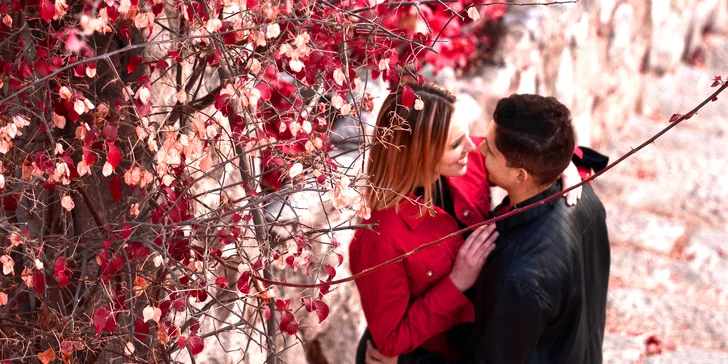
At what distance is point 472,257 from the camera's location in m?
2.62

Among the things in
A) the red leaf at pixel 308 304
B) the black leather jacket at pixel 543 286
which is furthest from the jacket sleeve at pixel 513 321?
the red leaf at pixel 308 304

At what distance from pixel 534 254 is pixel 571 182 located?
0.41 m

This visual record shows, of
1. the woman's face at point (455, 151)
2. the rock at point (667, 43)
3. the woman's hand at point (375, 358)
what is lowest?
the woman's hand at point (375, 358)

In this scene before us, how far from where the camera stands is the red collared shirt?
8.64 feet

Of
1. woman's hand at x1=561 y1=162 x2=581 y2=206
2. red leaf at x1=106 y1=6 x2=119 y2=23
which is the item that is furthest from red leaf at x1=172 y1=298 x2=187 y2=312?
woman's hand at x1=561 y1=162 x2=581 y2=206

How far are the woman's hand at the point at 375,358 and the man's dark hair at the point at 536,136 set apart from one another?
2.46 feet

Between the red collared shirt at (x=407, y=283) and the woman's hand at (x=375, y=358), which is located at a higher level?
the red collared shirt at (x=407, y=283)

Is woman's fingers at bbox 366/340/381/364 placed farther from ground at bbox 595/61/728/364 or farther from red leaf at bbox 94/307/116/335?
ground at bbox 595/61/728/364

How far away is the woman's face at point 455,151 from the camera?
105 inches

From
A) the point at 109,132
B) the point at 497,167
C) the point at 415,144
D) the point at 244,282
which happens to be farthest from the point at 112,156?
the point at 497,167

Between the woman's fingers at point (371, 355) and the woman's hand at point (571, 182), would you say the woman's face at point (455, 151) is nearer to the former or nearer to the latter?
the woman's hand at point (571, 182)

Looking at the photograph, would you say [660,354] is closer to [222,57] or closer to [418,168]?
[418,168]

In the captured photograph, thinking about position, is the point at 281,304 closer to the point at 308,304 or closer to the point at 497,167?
the point at 308,304

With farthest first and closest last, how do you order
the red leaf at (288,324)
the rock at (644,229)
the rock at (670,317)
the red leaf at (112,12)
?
the rock at (644,229) < the rock at (670,317) < the red leaf at (288,324) < the red leaf at (112,12)
